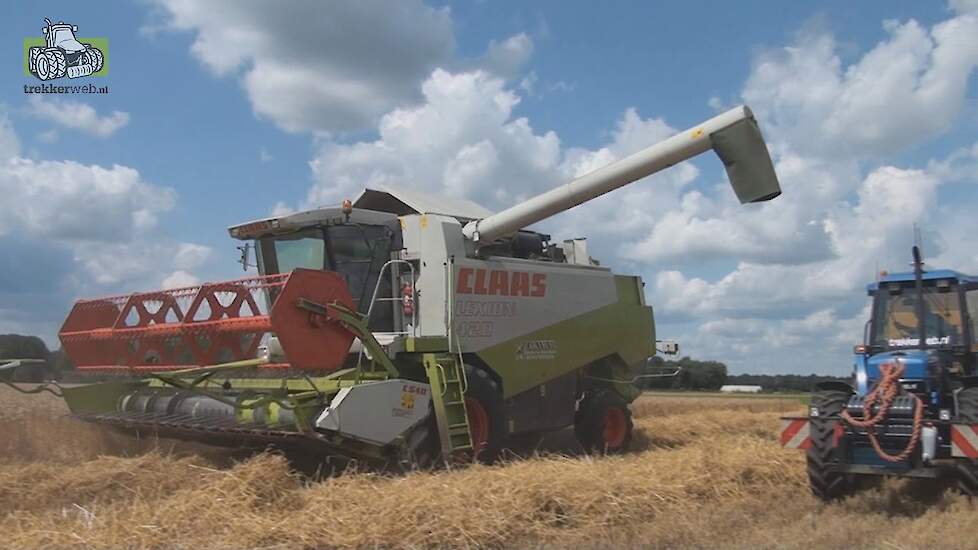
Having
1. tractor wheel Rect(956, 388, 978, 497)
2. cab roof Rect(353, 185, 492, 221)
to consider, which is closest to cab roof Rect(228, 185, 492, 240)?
cab roof Rect(353, 185, 492, 221)

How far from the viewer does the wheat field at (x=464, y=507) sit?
528cm

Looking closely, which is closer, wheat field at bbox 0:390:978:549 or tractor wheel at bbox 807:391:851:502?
wheat field at bbox 0:390:978:549

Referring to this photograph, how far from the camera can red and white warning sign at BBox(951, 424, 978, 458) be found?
6258 mm

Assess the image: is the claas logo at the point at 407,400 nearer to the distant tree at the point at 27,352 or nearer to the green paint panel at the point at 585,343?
the green paint panel at the point at 585,343

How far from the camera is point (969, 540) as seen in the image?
5375 millimetres

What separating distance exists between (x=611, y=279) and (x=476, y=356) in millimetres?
2969

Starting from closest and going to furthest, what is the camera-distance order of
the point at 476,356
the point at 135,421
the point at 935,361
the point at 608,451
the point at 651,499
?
the point at 651,499 → the point at 935,361 → the point at 135,421 → the point at 476,356 → the point at 608,451

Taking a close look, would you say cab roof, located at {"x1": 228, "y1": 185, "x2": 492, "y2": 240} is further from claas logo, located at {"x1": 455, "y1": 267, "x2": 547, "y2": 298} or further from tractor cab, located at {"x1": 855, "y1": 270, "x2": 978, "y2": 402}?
tractor cab, located at {"x1": 855, "y1": 270, "x2": 978, "y2": 402}

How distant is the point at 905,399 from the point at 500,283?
13.9 ft

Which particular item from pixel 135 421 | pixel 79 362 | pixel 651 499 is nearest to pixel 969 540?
pixel 651 499

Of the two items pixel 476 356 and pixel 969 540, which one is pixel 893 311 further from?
pixel 476 356

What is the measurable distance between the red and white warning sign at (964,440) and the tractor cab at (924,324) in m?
1.03

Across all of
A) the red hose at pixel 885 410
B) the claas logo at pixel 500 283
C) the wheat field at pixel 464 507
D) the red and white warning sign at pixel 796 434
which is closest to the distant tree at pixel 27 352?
the wheat field at pixel 464 507

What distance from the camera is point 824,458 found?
6.72 m
